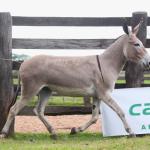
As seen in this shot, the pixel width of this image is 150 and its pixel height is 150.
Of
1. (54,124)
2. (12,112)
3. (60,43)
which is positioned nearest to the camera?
(12,112)

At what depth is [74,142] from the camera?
1106cm

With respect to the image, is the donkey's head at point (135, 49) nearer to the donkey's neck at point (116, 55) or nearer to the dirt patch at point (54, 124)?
the donkey's neck at point (116, 55)

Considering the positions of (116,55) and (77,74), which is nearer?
(77,74)

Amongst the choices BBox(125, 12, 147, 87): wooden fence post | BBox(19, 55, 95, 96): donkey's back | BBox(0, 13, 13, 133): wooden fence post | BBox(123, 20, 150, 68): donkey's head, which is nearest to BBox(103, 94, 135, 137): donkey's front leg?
BBox(19, 55, 95, 96): donkey's back

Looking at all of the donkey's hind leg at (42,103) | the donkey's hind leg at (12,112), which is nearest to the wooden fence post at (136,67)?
the donkey's hind leg at (42,103)

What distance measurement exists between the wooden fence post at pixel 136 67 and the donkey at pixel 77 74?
65 cm

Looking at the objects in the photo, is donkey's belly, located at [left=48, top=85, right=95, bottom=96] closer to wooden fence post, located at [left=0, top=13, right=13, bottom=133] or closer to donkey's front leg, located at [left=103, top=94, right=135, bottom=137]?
donkey's front leg, located at [left=103, top=94, right=135, bottom=137]

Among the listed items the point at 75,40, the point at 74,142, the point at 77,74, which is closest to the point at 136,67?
the point at 75,40

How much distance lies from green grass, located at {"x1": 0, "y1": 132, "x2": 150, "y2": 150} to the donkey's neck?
4.58ft

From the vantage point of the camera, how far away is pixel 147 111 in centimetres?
1182

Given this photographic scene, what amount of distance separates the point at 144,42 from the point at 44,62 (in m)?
2.17

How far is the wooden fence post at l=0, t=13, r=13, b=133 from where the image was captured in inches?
475

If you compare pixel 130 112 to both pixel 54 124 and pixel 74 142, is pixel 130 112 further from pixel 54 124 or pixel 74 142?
pixel 54 124

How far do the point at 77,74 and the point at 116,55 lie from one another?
34.3 inches
